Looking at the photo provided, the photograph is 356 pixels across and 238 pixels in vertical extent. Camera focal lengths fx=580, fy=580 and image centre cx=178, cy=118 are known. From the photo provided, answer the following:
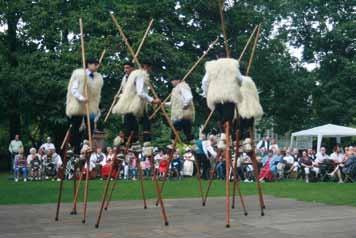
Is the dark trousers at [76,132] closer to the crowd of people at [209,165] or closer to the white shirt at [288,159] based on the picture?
the crowd of people at [209,165]

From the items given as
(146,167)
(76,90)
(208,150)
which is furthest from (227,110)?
(146,167)

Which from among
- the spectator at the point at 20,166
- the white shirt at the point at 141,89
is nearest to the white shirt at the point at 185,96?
the white shirt at the point at 141,89

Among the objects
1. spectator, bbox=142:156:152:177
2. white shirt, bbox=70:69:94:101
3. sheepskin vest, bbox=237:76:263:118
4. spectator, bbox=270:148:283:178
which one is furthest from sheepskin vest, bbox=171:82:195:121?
spectator, bbox=142:156:152:177

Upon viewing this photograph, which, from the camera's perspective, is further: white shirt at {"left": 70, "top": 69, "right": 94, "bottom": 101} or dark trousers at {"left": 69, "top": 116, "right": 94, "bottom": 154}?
dark trousers at {"left": 69, "top": 116, "right": 94, "bottom": 154}

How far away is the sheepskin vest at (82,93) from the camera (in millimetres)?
8953

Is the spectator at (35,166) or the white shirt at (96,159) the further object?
the white shirt at (96,159)

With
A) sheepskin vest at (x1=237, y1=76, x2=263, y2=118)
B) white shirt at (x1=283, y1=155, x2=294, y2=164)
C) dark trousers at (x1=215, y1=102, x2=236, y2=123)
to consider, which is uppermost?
sheepskin vest at (x1=237, y1=76, x2=263, y2=118)

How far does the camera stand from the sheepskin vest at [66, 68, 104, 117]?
8.95 m

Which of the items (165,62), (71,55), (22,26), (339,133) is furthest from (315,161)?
(22,26)

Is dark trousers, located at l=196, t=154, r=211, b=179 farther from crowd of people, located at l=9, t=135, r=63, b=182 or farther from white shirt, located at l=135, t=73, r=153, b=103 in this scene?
white shirt, located at l=135, t=73, r=153, b=103

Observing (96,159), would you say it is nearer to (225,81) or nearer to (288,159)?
(288,159)

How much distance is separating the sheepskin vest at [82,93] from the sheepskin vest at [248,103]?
2.36 metres

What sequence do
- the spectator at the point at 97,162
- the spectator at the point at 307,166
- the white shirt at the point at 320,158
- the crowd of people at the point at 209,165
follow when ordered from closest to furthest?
1. the spectator at the point at 307,166
2. the crowd of people at the point at 209,165
3. the white shirt at the point at 320,158
4. the spectator at the point at 97,162

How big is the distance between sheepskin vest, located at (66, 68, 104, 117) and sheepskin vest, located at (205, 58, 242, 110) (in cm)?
184
